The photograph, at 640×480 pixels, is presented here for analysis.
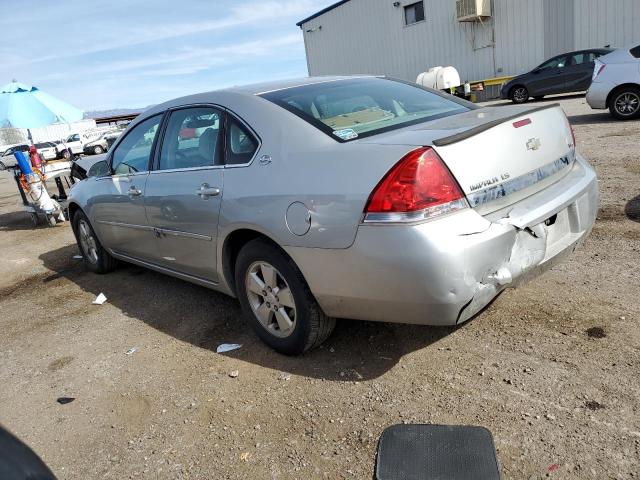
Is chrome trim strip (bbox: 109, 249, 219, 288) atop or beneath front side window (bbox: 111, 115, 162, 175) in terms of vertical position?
beneath

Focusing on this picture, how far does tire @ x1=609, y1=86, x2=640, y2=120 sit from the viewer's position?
31.8 ft

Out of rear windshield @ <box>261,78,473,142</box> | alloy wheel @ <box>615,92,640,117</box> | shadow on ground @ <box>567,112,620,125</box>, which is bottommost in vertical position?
shadow on ground @ <box>567,112,620,125</box>

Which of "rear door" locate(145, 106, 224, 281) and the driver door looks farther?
the driver door

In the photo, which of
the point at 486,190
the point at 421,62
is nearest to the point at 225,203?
the point at 486,190

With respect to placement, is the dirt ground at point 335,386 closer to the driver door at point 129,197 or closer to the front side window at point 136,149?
the driver door at point 129,197

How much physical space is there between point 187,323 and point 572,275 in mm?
2840

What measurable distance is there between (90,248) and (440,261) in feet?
14.6

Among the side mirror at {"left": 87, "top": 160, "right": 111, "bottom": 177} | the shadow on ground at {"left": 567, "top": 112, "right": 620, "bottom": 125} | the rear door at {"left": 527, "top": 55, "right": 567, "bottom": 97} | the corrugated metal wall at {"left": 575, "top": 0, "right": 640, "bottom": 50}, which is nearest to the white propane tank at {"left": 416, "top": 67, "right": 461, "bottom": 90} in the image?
the rear door at {"left": 527, "top": 55, "right": 567, "bottom": 97}

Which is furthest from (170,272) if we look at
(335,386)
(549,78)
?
(549,78)

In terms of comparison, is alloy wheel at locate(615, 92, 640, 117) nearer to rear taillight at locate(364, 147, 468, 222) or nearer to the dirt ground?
the dirt ground

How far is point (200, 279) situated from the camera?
3795 mm

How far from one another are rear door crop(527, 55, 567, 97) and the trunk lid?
16.2 meters

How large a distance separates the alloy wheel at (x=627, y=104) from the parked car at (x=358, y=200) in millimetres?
7882

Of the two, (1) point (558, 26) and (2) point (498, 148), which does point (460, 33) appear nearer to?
(1) point (558, 26)
